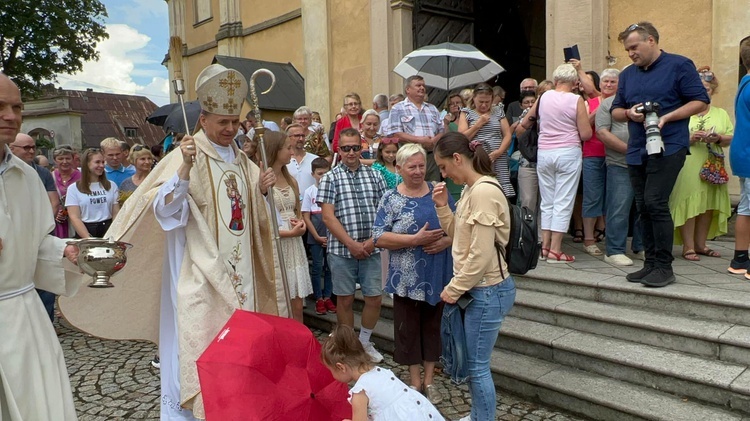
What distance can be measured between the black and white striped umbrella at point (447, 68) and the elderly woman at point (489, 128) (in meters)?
2.06

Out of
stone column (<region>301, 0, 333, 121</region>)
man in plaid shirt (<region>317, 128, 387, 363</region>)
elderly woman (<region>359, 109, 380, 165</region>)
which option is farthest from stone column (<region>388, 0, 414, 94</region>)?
man in plaid shirt (<region>317, 128, 387, 363</region>)

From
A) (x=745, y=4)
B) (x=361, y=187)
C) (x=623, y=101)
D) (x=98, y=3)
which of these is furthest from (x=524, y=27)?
(x=98, y=3)

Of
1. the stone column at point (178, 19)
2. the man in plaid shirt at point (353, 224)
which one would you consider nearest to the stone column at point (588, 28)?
the man in plaid shirt at point (353, 224)

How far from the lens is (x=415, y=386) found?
4.56 meters

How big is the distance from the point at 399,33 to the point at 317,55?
2.14m

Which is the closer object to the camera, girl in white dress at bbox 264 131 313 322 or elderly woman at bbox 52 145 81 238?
girl in white dress at bbox 264 131 313 322

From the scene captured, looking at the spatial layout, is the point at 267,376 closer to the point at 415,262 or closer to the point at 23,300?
the point at 23,300

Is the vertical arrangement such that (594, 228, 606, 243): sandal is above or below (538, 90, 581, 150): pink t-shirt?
below

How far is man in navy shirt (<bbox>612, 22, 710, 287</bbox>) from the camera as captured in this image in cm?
483

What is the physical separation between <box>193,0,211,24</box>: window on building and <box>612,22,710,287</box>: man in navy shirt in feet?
49.2

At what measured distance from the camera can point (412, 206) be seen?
448 cm

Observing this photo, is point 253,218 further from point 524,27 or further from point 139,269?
point 524,27

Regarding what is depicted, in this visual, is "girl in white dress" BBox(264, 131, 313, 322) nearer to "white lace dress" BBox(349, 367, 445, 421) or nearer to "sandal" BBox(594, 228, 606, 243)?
"white lace dress" BBox(349, 367, 445, 421)

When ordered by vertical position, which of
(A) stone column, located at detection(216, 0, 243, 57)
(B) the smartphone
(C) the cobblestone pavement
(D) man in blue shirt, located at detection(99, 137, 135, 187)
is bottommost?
(C) the cobblestone pavement
